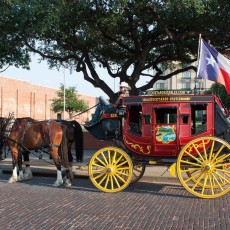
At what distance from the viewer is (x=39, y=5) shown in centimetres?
1280

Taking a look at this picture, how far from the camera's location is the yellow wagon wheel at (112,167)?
9.59m

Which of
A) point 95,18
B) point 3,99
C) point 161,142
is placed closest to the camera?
point 161,142

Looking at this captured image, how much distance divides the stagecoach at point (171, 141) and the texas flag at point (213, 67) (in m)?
0.51

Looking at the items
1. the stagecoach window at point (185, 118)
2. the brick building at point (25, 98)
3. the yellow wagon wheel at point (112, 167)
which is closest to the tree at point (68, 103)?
the brick building at point (25, 98)

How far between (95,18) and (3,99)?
122ft

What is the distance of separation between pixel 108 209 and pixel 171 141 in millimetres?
2287

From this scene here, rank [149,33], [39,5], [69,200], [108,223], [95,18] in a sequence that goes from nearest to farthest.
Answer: [108,223]
[69,200]
[39,5]
[95,18]
[149,33]

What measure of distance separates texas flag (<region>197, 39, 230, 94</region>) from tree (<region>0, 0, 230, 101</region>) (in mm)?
3531

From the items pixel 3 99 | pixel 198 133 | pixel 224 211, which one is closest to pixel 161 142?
pixel 198 133

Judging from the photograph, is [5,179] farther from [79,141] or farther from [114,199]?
[114,199]

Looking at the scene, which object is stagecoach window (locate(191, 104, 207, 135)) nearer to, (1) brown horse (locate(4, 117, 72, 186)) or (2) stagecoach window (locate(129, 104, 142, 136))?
(2) stagecoach window (locate(129, 104, 142, 136))

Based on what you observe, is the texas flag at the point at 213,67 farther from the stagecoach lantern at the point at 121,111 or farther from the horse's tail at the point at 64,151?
the horse's tail at the point at 64,151

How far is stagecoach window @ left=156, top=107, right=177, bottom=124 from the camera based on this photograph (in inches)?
387

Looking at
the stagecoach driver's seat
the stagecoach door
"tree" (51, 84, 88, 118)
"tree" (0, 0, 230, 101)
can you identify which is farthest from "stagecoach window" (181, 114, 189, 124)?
"tree" (51, 84, 88, 118)
